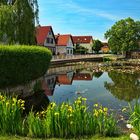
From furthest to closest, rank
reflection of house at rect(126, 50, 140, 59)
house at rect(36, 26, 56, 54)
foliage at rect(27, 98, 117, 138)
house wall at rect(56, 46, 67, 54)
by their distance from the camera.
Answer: reflection of house at rect(126, 50, 140, 59)
house wall at rect(56, 46, 67, 54)
house at rect(36, 26, 56, 54)
foliage at rect(27, 98, 117, 138)

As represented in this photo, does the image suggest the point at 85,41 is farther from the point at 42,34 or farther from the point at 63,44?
the point at 42,34

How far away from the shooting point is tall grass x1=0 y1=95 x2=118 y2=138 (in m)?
9.53

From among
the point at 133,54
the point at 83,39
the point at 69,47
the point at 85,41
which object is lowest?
the point at 133,54

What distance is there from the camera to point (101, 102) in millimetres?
19594

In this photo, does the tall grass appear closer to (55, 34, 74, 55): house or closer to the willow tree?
the willow tree

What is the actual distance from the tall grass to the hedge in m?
11.2

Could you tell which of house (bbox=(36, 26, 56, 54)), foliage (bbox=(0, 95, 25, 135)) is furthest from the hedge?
house (bbox=(36, 26, 56, 54))

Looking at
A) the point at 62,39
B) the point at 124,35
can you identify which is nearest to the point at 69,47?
the point at 62,39

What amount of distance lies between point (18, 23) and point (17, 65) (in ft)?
46.5

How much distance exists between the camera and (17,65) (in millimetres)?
22719

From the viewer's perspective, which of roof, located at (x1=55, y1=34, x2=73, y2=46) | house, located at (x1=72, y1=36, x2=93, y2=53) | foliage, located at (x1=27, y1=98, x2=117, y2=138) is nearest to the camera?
foliage, located at (x1=27, y1=98, x2=117, y2=138)

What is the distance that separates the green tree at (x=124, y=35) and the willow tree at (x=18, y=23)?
2450 inches

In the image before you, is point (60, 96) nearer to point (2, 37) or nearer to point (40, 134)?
point (40, 134)

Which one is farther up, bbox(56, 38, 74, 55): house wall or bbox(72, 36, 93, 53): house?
bbox(72, 36, 93, 53): house
